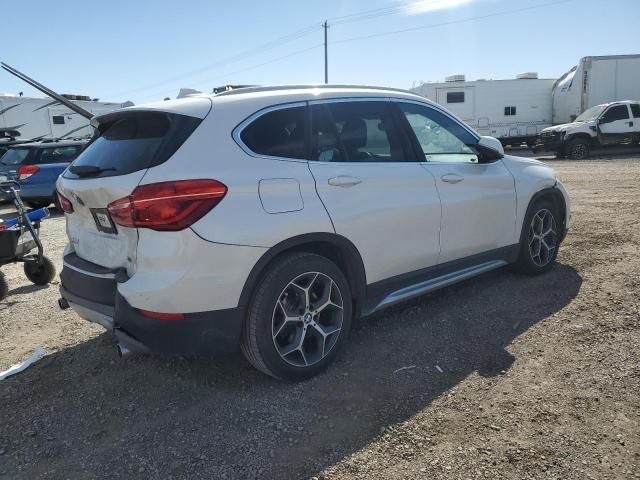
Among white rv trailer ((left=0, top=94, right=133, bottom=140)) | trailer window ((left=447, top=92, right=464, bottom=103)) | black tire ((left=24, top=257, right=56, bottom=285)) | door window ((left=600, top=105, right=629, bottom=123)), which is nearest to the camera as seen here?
black tire ((left=24, top=257, right=56, bottom=285))

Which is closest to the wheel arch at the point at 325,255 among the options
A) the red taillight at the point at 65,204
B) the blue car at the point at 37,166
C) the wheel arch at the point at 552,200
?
the red taillight at the point at 65,204

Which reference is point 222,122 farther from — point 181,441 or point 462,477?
point 462,477

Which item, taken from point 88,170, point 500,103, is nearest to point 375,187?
point 88,170

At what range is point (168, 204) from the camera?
2611mm

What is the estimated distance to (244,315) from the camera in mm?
2875

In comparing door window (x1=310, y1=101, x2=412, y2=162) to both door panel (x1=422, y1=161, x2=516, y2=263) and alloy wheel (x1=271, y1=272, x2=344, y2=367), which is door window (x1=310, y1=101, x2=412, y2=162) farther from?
alloy wheel (x1=271, y1=272, x2=344, y2=367)

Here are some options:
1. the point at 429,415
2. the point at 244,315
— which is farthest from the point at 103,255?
the point at 429,415

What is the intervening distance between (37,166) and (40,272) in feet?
24.8

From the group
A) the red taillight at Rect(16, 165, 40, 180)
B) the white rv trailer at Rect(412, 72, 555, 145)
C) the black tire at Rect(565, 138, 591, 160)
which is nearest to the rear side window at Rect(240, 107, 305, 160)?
the red taillight at Rect(16, 165, 40, 180)

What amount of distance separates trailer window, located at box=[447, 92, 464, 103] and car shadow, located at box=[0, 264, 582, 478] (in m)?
21.2

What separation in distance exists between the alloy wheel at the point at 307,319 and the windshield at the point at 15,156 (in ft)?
37.6

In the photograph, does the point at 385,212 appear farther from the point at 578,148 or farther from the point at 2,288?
the point at 578,148

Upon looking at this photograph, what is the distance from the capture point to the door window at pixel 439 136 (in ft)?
12.8

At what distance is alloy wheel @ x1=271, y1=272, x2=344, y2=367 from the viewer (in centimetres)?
306
